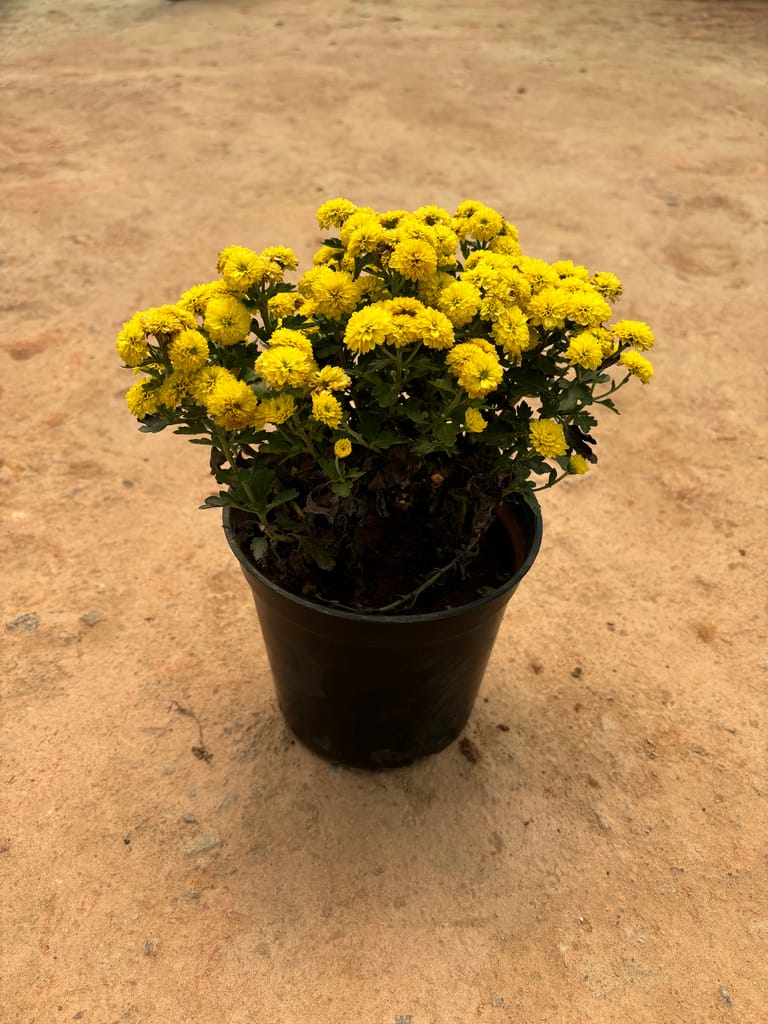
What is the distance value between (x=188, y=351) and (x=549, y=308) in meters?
0.63

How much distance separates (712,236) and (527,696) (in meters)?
3.22

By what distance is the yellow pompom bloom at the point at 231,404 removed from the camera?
131 centimetres

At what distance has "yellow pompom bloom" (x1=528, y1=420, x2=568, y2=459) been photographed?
1427 millimetres

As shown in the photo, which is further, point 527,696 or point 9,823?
point 527,696

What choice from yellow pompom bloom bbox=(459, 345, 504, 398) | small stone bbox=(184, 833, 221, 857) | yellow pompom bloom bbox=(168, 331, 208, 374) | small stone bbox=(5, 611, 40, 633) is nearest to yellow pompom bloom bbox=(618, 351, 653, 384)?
yellow pompom bloom bbox=(459, 345, 504, 398)

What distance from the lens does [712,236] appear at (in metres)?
4.32

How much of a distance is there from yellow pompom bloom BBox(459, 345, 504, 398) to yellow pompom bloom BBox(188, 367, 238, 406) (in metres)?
0.40

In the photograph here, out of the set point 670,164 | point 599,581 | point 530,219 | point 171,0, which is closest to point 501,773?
point 599,581

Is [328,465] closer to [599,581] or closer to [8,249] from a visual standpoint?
[599,581]

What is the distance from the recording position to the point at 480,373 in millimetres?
1332

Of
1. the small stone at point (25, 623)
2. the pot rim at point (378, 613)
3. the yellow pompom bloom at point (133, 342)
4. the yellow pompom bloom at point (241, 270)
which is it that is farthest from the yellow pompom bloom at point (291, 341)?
the small stone at point (25, 623)

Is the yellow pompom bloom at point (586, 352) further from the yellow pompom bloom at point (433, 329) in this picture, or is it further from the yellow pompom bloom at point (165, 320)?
the yellow pompom bloom at point (165, 320)

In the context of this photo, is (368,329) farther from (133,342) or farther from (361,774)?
(361,774)

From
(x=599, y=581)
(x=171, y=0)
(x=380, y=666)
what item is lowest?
(x=171, y=0)
